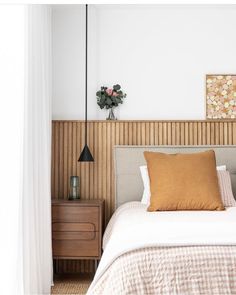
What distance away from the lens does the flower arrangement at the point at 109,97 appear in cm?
427

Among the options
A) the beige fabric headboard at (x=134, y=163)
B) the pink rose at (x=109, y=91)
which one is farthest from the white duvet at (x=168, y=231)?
the pink rose at (x=109, y=91)

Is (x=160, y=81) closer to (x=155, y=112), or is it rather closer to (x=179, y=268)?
(x=155, y=112)

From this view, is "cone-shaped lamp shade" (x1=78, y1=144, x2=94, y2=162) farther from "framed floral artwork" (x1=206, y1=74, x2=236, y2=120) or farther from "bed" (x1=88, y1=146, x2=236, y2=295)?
"bed" (x1=88, y1=146, x2=236, y2=295)

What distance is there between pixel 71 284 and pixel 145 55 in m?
2.19

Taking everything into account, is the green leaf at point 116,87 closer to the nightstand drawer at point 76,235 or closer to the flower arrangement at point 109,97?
the flower arrangement at point 109,97

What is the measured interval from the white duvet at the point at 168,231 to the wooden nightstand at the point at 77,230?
65 centimetres

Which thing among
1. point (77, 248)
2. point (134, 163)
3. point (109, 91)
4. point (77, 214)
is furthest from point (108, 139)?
point (77, 248)

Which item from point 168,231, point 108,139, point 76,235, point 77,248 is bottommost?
point 77,248

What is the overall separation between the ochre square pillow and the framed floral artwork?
664mm

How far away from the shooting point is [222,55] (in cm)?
434

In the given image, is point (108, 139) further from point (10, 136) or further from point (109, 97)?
point (10, 136)

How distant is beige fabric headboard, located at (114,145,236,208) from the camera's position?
418cm

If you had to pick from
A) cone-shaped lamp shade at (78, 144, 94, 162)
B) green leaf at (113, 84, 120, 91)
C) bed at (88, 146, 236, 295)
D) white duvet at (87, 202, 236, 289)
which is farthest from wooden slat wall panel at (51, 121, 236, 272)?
bed at (88, 146, 236, 295)

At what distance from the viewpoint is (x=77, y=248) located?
391cm
